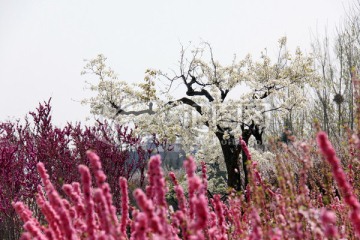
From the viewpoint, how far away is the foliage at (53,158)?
23.7 feet

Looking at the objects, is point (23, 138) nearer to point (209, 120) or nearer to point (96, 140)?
point (96, 140)

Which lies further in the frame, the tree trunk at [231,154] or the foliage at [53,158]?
the tree trunk at [231,154]

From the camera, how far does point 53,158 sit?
8.39 metres

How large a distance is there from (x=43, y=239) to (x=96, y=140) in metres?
7.97

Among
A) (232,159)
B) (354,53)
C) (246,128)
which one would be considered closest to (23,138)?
(232,159)

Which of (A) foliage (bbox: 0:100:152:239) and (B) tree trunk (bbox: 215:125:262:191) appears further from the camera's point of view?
(B) tree trunk (bbox: 215:125:262:191)

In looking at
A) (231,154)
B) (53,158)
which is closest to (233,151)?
(231,154)

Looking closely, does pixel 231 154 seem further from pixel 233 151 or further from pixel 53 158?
pixel 53 158

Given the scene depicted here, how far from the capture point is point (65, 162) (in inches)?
324

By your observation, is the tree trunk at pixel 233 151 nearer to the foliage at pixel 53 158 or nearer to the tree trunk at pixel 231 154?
the tree trunk at pixel 231 154

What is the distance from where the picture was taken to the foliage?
7.21 metres

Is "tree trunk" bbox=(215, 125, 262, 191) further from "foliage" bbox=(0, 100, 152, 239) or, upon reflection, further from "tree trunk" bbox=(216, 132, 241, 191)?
"foliage" bbox=(0, 100, 152, 239)

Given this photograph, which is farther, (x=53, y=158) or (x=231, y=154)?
(x=231, y=154)

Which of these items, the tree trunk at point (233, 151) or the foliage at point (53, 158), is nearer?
the foliage at point (53, 158)
